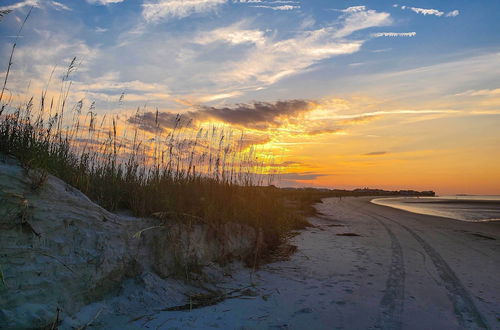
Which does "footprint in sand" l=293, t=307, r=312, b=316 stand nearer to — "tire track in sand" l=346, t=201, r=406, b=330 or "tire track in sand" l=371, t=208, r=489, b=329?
"tire track in sand" l=346, t=201, r=406, b=330

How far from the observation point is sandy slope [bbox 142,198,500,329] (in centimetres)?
352

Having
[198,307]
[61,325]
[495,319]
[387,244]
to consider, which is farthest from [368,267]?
[61,325]

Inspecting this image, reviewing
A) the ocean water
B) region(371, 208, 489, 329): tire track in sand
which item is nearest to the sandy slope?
region(371, 208, 489, 329): tire track in sand

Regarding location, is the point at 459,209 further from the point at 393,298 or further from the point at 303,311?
the point at 303,311

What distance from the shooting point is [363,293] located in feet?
14.6

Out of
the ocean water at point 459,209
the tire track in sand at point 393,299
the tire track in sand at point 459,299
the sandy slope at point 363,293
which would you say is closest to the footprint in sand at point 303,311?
the sandy slope at point 363,293

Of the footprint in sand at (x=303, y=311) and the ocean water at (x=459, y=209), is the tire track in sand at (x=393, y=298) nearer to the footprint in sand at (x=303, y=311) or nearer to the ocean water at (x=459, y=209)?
the footprint in sand at (x=303, y=311)

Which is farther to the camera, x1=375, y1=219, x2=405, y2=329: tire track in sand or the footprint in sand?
the footprint in sand

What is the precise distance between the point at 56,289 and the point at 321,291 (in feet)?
10.9

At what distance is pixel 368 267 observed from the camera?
5.89m

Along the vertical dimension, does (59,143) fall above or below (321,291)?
above

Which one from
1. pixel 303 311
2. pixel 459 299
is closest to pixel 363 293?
pixel 303 311

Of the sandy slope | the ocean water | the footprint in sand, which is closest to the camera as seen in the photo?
the sandy slope

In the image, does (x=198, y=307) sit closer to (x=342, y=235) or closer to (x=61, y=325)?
(x=61, y=325)
